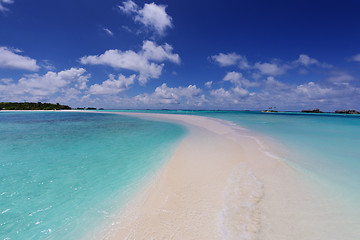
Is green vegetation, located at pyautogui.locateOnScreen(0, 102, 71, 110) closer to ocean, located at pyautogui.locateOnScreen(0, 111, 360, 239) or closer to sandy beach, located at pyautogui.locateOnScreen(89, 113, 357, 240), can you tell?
ocean, located at pyautogui.locateOnScreen(0, 111, 360, 239)

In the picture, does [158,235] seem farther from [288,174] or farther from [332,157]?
[332,157]

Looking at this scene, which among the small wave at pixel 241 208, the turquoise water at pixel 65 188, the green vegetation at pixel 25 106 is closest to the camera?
the small wave at pixel 241 208

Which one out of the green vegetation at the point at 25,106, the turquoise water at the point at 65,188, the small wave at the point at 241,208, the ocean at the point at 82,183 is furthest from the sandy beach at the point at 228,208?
the green vegetation at the point at 25,106

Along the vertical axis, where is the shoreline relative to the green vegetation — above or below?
below

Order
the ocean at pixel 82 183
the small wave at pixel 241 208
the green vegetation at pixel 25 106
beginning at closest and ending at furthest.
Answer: the small wave at pixel 241 208 → the ocean at pixel 82 183 → the green vegetation at pixel 25 106

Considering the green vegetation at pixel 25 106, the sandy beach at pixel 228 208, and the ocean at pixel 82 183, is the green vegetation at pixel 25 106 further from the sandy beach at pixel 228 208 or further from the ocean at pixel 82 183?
the sandy beach at pixel 228 208

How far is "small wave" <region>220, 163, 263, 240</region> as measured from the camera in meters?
3.18

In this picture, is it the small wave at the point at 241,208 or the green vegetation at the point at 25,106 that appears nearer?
the small wave at the point at 241,208

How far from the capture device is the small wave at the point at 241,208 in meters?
3.18

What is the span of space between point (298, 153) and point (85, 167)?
1219 centimetres

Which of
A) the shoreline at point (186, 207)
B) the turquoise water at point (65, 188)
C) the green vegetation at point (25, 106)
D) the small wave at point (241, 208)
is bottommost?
the turquoise water at point (65, 188)

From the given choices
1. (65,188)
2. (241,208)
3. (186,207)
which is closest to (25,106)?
(65,188)

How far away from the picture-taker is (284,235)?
3.07 meters

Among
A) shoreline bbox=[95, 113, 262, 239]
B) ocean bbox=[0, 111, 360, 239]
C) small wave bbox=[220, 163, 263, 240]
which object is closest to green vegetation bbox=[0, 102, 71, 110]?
ocean bbox=[0, 111, 360, 239]
